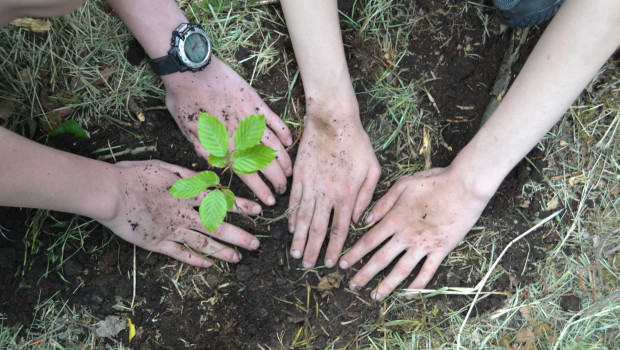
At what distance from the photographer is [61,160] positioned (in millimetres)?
1534

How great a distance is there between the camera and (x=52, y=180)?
1.47 meters

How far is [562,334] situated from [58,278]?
191cm

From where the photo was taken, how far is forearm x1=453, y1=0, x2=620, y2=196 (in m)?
1.40

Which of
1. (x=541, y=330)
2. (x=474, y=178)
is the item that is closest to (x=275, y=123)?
(x=474, y=178)

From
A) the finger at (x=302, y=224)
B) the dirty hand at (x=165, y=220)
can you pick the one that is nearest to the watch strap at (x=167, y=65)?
the dirty hand at (x=165, y=220)

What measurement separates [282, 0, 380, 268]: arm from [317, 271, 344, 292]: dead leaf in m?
0.06

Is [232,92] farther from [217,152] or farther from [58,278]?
[58,278]

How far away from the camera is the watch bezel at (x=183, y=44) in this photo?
5.75 ft

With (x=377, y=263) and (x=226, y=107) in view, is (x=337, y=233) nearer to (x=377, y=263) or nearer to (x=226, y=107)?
(x=377, y=263)

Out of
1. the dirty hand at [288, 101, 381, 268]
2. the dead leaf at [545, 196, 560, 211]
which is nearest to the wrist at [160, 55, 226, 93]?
the dirty hand at [288, 101, 381, 268]

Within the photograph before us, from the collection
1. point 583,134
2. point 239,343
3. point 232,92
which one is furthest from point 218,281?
point 583,134

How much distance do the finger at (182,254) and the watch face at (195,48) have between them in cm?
68

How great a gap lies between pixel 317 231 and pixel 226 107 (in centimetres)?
59

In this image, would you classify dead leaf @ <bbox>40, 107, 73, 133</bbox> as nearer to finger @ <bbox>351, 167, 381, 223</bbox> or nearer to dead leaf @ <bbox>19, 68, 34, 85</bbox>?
dead leaf @ <bbox>19, 68, 34, 85</bbox>
